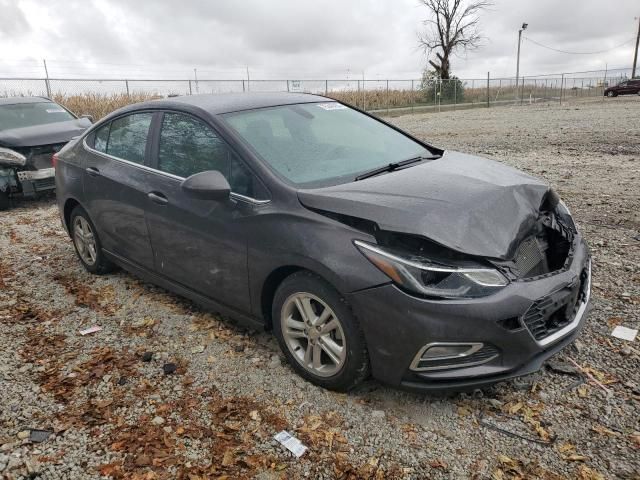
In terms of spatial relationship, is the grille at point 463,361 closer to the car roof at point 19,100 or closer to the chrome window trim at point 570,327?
the chrome window trim at point 570,327

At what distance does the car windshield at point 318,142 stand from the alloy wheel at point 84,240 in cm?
220

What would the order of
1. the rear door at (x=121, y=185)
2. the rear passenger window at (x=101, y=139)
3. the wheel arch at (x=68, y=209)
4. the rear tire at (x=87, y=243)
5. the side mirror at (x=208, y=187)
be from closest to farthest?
the side mirror at (x=208, y=187), the rear door at (x=121, y=185), the rear passenger window at (x=101, y=139), the rear tire at (x=87, y=243), the wheel arch at (x=68, y=209)

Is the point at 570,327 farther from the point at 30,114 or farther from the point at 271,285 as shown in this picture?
the point at 30,114

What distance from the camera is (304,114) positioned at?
3848 millimetres

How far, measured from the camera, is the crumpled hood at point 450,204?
2.58 m

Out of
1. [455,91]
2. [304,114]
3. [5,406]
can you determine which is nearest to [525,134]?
[304,114]

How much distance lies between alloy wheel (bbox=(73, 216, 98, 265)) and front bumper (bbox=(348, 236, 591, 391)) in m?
3.23

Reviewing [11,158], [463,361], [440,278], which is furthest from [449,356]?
[11,158]

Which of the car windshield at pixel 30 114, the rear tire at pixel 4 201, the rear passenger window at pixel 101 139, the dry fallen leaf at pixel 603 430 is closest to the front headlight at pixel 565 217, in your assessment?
the dry fallen leaf at pixel 603 430

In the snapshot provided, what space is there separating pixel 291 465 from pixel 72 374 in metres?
1.70

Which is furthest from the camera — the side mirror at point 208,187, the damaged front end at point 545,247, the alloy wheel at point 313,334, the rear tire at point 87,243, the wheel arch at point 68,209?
the wheel arch at point 68,209

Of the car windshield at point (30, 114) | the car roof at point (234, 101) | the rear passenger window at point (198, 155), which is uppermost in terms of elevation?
the car windshield at point (30, 114)

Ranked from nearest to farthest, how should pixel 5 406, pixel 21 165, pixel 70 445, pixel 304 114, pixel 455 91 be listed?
A: 1. pixel 70 445
2. pixel 5 406
3. pixel 304 114
4. pixel 21 165
5. pixel 455 91

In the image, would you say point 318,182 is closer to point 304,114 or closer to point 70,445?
point 304,114
